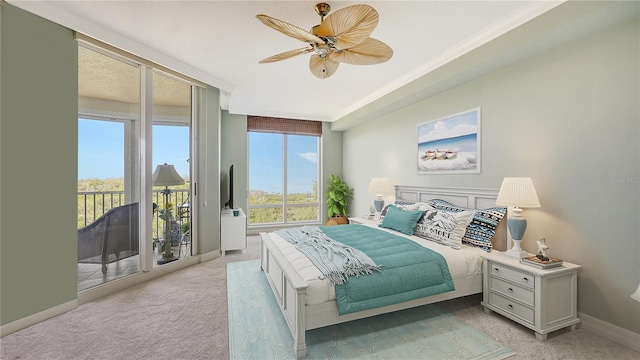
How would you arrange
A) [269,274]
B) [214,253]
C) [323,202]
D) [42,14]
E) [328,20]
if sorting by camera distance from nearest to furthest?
[328,20]
[42,14]
[269,274]
[214,253]
[323,202]

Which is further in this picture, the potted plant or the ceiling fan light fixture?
the potted plant

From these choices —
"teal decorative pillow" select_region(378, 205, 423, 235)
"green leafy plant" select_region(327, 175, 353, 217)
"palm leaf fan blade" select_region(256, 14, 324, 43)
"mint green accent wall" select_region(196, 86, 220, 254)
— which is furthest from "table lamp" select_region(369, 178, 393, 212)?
"palm leaf fan blade" select_region(256, 14, 324, 43)

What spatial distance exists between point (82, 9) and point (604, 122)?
14.8 ft

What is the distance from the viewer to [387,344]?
207 cm

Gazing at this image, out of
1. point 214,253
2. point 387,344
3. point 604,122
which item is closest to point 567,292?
point 604,122

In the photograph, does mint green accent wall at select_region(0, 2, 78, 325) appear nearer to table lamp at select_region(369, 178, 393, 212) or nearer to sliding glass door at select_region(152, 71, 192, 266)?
sliding glass door at select_region(152, 71, 192, 266)

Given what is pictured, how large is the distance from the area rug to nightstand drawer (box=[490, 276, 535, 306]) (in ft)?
1.43

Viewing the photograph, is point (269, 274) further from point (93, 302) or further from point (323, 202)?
point (323, 202)

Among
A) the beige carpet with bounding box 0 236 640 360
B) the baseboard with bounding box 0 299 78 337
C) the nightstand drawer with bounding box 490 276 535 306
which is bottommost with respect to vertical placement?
the beige carpet with bounding box 0 236 640 360

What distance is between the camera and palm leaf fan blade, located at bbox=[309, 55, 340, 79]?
251 centimetres

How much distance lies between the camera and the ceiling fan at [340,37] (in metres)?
1.80

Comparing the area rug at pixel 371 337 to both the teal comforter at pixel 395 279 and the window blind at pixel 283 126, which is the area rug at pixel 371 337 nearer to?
the teal comforter at pixel 395 279

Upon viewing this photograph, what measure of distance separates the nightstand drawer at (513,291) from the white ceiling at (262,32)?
2.12 meters

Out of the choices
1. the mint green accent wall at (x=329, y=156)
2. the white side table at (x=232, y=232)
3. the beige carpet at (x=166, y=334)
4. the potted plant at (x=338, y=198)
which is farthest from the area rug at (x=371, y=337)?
the mint green accent wall at (x=329, y=156)
